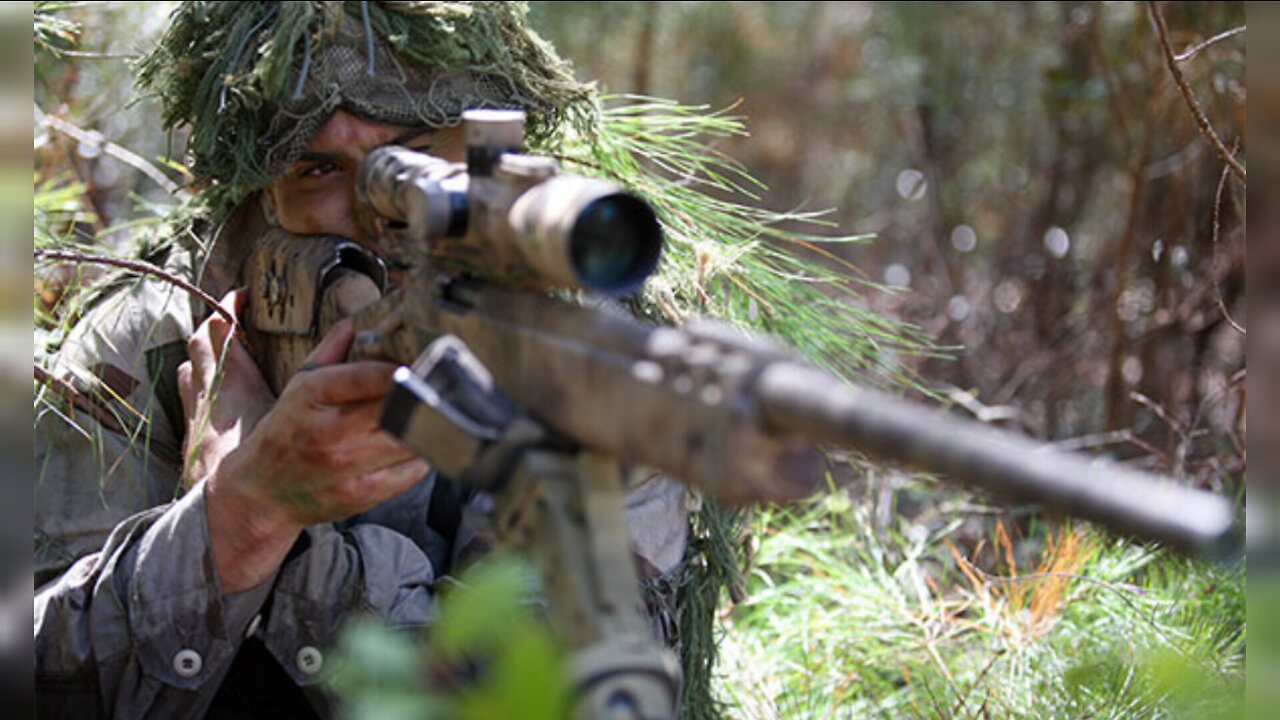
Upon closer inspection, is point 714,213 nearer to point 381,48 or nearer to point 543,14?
point 381,48

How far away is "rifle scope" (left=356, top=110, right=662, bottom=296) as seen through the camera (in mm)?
1219

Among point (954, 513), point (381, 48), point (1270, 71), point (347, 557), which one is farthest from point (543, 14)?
point (1270, 71)

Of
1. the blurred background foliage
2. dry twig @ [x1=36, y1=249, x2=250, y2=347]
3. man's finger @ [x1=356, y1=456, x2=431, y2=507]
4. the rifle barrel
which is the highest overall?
the rifle barrel

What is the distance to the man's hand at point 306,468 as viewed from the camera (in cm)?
153

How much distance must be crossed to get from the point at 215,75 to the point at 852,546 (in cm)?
168

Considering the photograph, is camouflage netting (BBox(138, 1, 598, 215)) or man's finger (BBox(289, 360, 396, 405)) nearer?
man's finger (BBox(289, 360, 396, 405))

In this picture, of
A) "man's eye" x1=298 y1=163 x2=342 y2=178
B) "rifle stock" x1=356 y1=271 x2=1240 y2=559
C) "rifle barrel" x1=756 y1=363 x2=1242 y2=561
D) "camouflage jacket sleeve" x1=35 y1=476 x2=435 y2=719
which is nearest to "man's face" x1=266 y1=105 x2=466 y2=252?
"man's eye" x1=298 y1=163 x2=342 y2=178

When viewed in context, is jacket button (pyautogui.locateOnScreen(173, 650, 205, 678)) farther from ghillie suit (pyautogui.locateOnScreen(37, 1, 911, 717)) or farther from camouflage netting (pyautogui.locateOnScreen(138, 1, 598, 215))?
camouflage netting (pyautogui.locateOnScreen(138, 1, 598, 215))

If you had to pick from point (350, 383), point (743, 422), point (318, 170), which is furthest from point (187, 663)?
point (743, 422)

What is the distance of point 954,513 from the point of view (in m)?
3.39

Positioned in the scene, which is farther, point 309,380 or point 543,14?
point 543,14

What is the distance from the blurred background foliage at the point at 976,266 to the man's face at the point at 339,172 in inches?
17.2

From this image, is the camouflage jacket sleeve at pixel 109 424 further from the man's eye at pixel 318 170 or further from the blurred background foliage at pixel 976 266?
the man's eye at pixel 318 170

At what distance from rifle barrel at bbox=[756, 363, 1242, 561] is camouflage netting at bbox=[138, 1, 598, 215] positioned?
1122 millimetres
